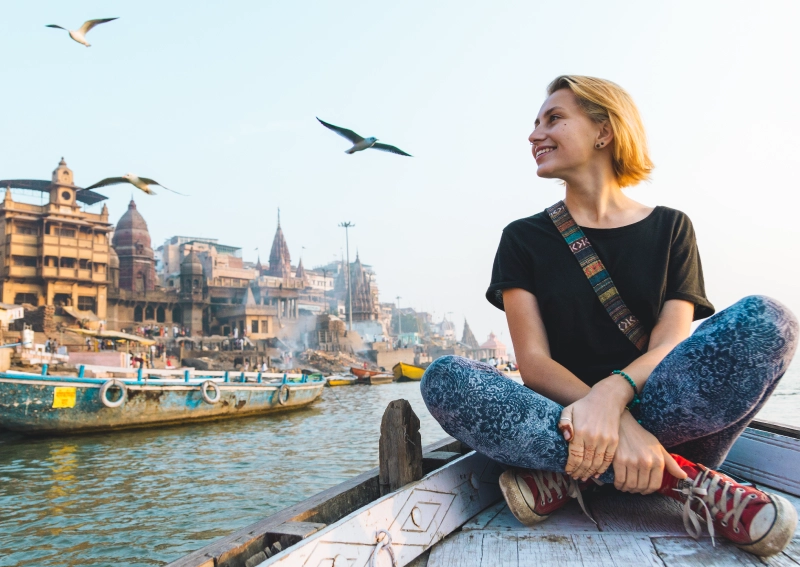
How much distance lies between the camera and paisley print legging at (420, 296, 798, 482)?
1.51 metres

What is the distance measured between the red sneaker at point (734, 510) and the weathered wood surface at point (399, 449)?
0.76 m

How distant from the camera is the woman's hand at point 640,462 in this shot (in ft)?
5.11

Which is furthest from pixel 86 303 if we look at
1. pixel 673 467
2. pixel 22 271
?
pixel 673 467

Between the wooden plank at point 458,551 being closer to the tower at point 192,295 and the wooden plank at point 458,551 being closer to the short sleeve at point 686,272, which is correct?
the short sleeve at point 686,272

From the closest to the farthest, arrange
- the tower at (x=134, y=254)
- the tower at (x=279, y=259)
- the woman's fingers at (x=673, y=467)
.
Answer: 1. the woman's fingers at (x=673, y=467)
2. the tower at (x=134, y=254)
3. the tower at (x=279, y=259)

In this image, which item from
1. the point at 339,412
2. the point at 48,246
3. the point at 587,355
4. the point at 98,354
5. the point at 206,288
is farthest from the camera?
the point at 206,288

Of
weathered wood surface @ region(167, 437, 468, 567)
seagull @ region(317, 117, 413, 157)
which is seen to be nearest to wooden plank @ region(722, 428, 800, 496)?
weathered wood surface @ region(167, 437, 468, 567)

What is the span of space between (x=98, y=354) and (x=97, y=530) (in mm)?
22559

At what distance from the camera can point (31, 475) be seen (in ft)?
29.0

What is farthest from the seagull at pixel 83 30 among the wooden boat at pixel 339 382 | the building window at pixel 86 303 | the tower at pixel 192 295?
the tower at pixel 192 295

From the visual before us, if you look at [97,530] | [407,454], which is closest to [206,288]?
[97,530]

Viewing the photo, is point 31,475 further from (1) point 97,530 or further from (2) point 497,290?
(2) point 497,290

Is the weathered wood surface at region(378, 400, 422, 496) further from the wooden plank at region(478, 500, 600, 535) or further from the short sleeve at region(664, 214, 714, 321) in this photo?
the short sleeve at region(664, 214, 714, 321)

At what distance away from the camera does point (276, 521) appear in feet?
5.40
